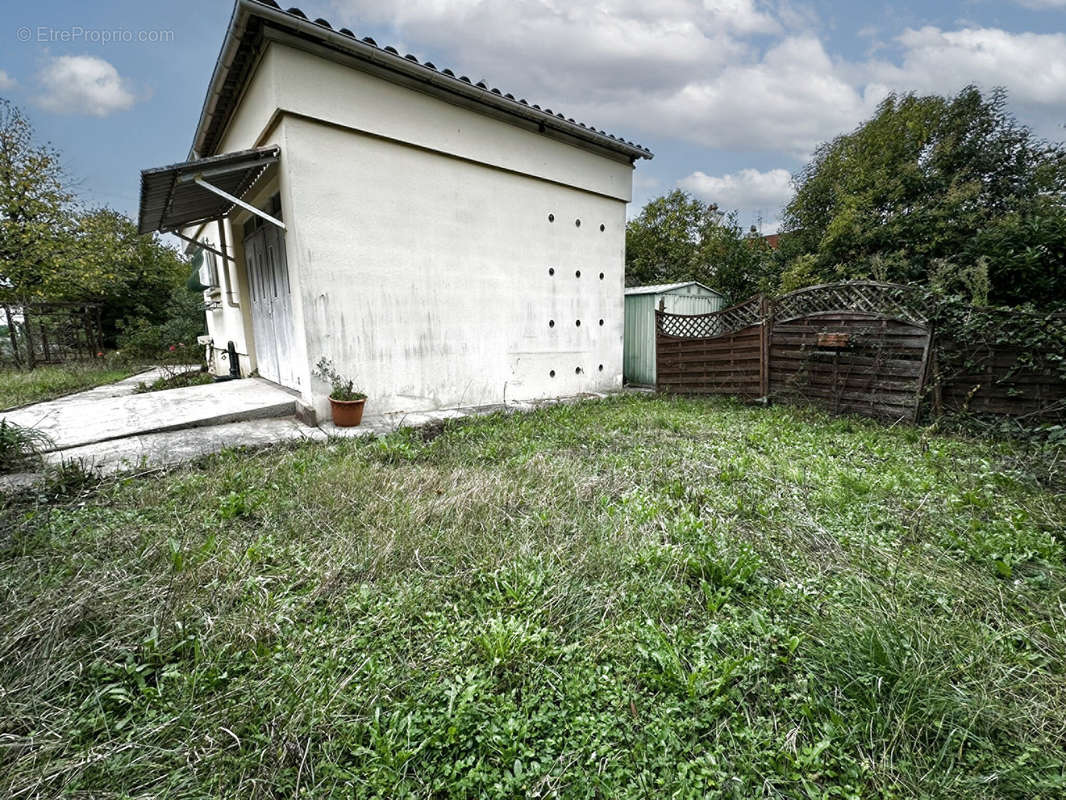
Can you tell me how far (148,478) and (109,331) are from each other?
1819 centimetres

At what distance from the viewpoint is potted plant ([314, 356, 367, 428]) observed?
4746mm

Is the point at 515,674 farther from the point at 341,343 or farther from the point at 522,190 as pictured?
the point at 522,190

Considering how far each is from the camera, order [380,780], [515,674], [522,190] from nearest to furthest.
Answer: [380,780]
[515,674]
[522,190]

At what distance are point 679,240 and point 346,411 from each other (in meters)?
16.9

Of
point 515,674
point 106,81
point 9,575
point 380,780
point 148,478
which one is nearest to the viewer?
point 380,780

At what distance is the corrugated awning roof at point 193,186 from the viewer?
13.5 ft

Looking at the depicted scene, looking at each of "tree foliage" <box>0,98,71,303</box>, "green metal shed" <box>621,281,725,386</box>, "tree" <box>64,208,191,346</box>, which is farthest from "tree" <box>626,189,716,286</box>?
"tree foliage" <box>0,98,71,303</box>

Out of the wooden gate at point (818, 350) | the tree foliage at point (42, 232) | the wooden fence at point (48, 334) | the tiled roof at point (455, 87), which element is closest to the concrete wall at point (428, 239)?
the tiled roof at point (455, 87)

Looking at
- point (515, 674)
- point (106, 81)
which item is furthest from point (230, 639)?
point (106, 81)

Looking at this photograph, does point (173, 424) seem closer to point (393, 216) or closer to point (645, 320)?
point (393, 216)

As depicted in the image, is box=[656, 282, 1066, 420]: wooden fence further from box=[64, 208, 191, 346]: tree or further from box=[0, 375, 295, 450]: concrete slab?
box=[64, 208, 191, 346]: tree

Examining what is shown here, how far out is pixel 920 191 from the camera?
12.0 metres

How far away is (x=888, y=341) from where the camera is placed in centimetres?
494

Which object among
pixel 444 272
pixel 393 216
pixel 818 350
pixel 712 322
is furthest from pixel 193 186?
pixel 818 350
